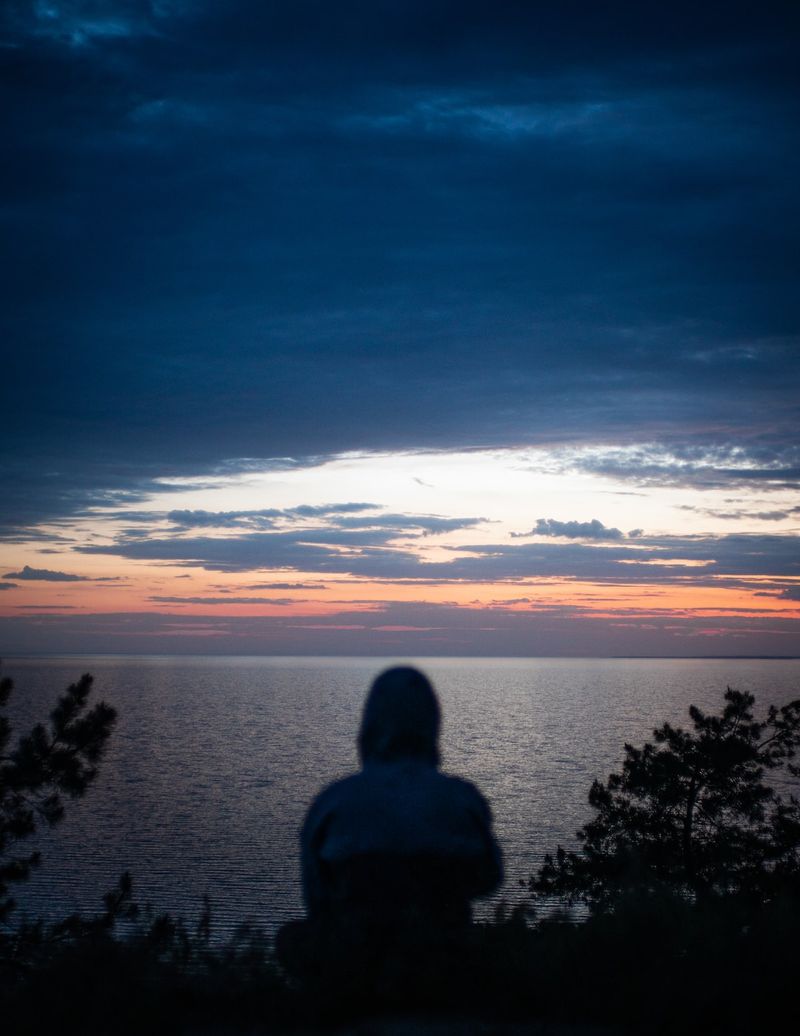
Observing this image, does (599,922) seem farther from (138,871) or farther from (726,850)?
(138,871)

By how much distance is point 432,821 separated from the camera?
5.86 metres

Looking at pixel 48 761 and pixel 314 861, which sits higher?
pixel 314 861

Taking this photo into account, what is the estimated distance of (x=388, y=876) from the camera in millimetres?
5824

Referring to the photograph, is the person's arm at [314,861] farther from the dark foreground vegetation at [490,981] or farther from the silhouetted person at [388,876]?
the dark foreground vegetation at [490,981]

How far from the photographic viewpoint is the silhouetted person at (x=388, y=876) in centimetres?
572

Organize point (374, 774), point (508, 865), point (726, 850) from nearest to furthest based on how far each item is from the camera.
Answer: point (374, 774) < point (726, 850) < point (508, 865)

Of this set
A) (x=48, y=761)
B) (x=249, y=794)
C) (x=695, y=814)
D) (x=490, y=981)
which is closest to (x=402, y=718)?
(x=490, y=981)

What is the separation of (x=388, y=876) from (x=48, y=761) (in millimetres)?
11352

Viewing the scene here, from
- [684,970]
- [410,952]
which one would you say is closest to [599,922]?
[684,970]

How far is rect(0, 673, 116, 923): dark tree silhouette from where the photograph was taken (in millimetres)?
14969

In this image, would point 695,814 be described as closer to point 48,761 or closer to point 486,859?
point 48,761

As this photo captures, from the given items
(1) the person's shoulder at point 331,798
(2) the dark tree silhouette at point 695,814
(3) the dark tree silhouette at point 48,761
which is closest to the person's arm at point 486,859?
(1) the person's shoulder at point 331,798

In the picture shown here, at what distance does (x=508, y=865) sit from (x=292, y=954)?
1424 inches

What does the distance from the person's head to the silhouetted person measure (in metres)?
0.14
